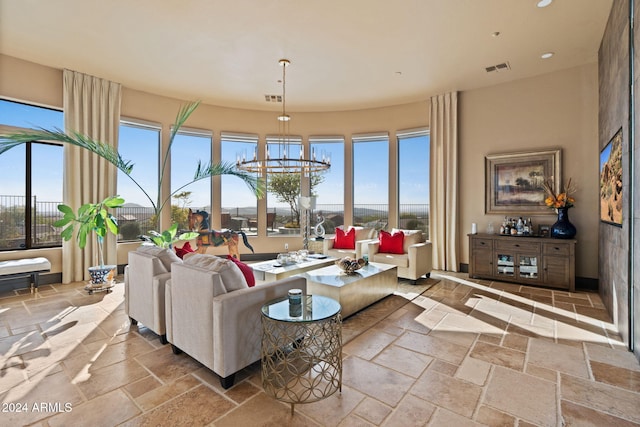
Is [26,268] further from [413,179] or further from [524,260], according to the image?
[524,260]

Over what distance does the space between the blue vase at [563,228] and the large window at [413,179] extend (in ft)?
7.13

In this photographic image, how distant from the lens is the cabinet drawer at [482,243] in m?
5.20

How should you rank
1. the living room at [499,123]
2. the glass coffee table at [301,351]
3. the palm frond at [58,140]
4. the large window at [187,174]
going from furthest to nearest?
the large window at [187,174]
the living room at [499,123]
the palm frond at [58,140]
the glass coffee table at [301,351]

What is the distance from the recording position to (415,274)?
4945 millimetres

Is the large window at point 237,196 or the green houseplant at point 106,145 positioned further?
the large window at point 237,196

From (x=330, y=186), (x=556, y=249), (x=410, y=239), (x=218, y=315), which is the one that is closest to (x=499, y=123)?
(x=556, y=249)

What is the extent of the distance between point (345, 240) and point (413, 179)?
2.06 metres

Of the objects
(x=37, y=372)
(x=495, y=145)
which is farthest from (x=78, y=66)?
(x=495, y=145)

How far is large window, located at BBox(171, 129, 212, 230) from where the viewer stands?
6.42m

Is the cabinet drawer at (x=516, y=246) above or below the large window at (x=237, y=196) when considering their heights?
below

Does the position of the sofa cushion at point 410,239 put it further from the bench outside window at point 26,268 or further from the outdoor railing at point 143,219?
the bench outside window at point 26,268

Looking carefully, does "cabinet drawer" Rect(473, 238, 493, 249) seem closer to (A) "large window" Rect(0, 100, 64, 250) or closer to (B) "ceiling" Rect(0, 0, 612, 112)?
(B) "ceiling" Rect(0, 0, 612, 112)

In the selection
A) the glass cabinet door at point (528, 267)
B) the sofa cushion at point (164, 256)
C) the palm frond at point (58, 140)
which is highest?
the palm frond at point (58, 140)

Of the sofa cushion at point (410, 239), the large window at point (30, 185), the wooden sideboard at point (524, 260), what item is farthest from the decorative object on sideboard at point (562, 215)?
the large window at point (30, 185)
